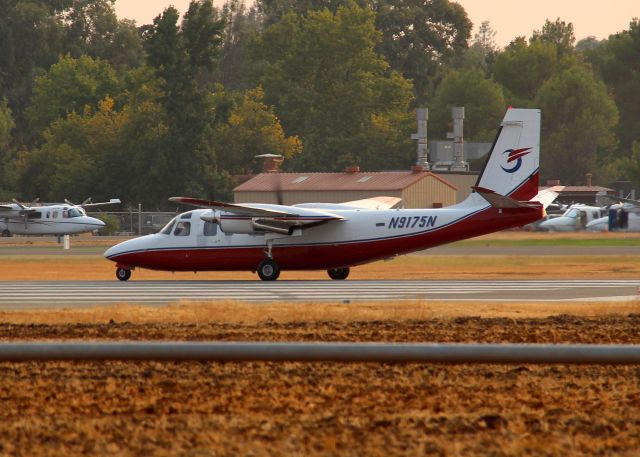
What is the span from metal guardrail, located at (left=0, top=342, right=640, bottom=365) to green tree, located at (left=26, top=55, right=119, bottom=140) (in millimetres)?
93599

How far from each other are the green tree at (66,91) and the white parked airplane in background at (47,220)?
114 ft

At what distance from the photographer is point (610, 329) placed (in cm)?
1572

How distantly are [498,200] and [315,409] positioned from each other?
64.6 feet

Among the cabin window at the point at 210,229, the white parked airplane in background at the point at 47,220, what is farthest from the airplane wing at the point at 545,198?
the white parked airplane in background at the point at 47,220

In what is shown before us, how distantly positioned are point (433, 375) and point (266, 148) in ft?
270

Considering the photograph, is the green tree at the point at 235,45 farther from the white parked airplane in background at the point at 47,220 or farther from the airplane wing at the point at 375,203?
the airplane wing at the point at 375,203

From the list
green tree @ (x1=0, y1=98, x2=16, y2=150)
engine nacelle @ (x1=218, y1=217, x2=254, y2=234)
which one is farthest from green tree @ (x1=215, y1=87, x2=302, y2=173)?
engine nacelle @ (x1=218, y1=217, x2=254, y2=234)

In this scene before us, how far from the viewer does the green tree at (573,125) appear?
10381cm

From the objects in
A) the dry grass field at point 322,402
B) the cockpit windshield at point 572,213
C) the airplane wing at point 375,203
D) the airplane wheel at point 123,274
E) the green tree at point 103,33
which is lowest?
the airplane wheel at point 123,274

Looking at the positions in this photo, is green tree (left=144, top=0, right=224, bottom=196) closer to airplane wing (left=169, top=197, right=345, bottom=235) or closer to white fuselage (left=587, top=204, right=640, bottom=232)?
white fuselage (left=587, top=204, right=640, bottom=232)

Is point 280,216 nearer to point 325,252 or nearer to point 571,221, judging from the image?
point 325,252

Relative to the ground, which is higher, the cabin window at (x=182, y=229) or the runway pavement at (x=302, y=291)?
the cabin window at (x=182, y=229)

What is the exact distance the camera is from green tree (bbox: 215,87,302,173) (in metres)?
91.1

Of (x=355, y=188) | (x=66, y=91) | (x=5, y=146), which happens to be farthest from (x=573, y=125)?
(x=5, y=146)
